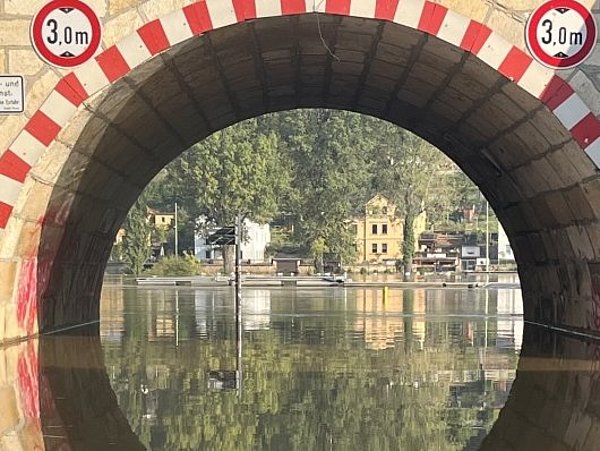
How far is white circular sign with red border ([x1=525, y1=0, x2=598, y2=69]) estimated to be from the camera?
44.0 feet

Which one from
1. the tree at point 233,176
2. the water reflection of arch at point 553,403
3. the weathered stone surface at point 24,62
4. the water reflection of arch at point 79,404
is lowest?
the water reflection of arch at point 553,403

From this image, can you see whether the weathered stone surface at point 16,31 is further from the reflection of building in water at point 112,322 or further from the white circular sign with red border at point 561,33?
the white circular sign with red border at point 561,33

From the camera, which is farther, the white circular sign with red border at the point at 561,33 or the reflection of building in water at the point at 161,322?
the reflection of building in water at the point at 161,322

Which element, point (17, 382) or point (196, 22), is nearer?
point (17, 382)

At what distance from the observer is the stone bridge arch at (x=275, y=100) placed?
13.3m

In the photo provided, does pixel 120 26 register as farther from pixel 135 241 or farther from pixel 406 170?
pixel 135 241

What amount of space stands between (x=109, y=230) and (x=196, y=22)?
34.3 ft

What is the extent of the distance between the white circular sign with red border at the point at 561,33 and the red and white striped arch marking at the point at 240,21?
222 mm

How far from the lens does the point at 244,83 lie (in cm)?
1864

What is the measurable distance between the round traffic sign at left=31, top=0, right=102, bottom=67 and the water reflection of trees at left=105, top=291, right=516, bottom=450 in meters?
4.82

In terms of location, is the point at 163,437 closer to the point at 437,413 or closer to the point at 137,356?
the point at 437,413

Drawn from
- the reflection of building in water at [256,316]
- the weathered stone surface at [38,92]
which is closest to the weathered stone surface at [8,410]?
the weathered stone surface at [38,92]

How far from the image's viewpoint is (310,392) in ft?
37.6

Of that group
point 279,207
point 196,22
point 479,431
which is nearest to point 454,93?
point 196,22
